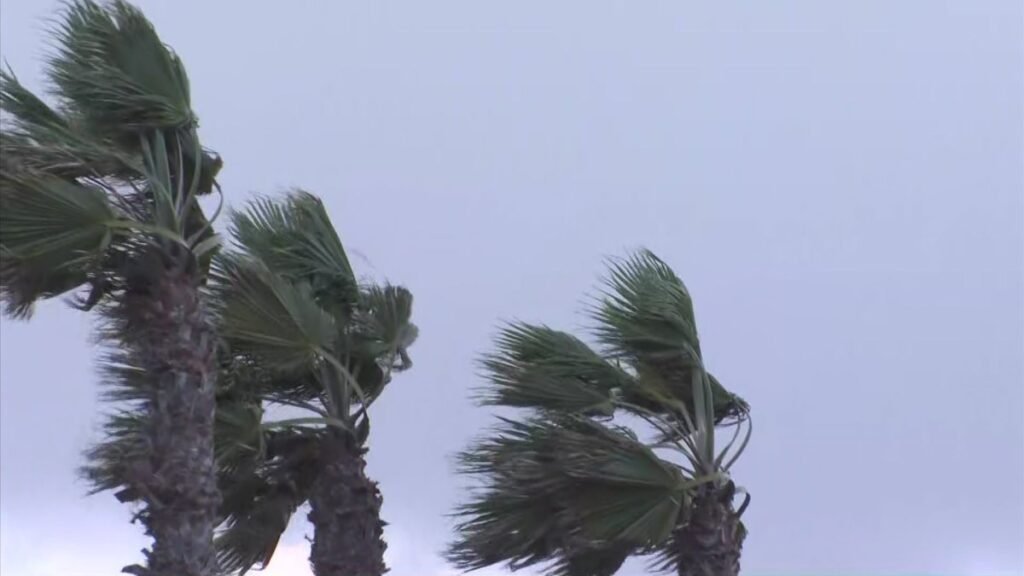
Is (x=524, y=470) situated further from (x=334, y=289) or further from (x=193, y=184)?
(x=193, y=184)

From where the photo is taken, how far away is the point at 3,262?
8.89 m

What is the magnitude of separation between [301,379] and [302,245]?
130cm

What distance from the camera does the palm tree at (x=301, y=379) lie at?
11141 millimetres

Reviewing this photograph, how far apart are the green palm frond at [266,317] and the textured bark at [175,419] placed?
3.64 feet

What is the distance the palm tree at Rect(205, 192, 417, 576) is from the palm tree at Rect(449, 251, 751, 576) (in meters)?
0.96

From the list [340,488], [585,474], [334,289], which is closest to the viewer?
[585,474]

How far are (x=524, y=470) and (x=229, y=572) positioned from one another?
2.82m

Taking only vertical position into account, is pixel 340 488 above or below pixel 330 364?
below

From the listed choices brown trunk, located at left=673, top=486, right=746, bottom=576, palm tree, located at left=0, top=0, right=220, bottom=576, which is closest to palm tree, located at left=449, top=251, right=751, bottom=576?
brown trunk, located at left=673, top=486, right=746, bottom=576

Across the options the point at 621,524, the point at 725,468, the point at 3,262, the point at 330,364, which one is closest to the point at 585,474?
the point at 621,524

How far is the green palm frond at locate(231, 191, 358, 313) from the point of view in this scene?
1284 centimetres

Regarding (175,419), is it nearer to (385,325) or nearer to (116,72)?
(116,72)

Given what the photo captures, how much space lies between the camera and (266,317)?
11023 mm

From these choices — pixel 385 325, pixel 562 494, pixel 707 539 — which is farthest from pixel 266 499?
pixel 707 539
